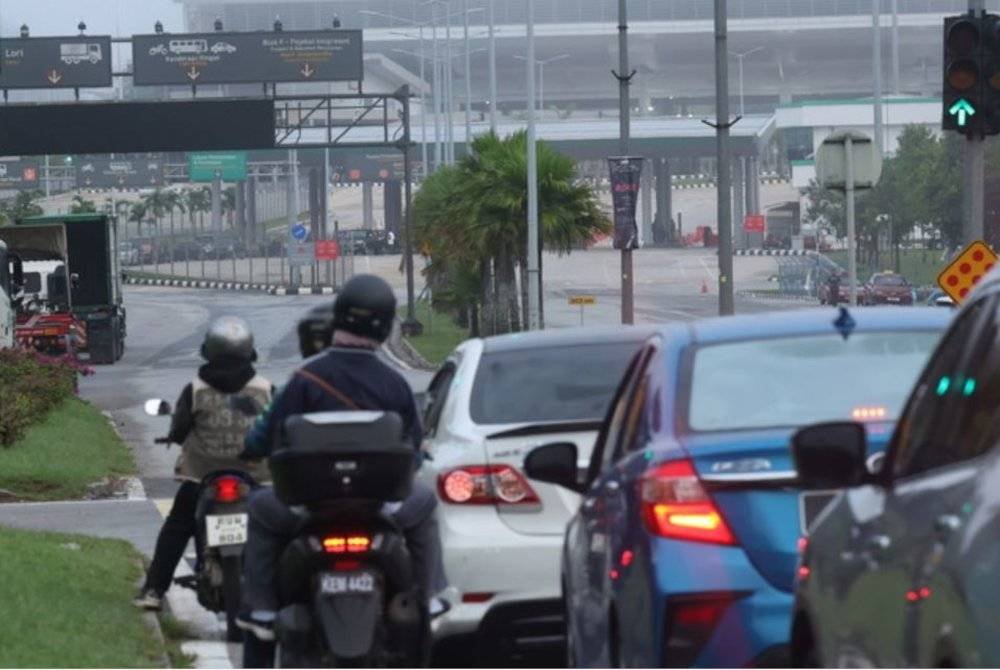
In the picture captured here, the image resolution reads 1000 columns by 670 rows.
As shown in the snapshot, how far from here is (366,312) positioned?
30.0 ft

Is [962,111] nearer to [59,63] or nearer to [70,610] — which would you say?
[70,610]

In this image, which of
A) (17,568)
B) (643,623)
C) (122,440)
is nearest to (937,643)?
(643,623)

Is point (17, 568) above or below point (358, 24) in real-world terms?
below

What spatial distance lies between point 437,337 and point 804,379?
60.8 metres

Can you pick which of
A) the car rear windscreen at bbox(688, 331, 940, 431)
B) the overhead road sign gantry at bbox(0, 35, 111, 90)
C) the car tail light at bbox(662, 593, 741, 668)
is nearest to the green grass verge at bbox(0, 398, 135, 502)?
the car rear windscreen at bbox(688, 331, 940, 431)

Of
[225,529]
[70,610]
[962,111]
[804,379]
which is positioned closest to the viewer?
[804,379]

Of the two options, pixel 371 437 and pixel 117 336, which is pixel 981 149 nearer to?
pixel 371 437

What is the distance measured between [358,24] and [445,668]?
146424 millimetres

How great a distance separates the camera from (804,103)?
119 meters

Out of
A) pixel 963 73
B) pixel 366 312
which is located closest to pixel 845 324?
pixel 366 312

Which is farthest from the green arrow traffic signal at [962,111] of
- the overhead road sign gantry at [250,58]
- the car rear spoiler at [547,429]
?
the overhead road sign gantry at [250,58]

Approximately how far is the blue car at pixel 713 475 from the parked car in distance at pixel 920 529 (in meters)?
0.78

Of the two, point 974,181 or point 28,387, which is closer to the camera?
point 974,181

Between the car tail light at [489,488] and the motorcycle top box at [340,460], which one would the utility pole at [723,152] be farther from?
the motorcycle top box at [340,460]
